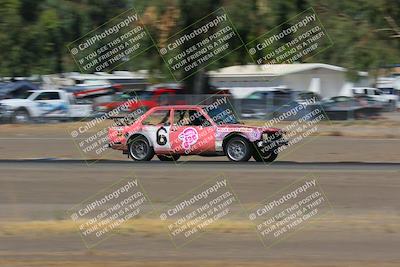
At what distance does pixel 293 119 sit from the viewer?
34406 mm

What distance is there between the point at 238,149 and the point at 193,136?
3.60 ft

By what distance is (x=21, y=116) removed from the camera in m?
37.2

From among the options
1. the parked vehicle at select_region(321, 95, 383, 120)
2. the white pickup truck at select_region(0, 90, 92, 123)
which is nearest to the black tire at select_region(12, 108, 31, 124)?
the white pickup truck at select_region(0, 90, 92, 123)

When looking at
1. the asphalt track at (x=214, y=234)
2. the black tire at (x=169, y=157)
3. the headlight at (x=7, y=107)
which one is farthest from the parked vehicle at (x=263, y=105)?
the asphalt track at (x=214, y=234)

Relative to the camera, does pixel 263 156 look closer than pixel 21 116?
Yes

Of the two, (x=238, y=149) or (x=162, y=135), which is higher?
(x=162, y=135)

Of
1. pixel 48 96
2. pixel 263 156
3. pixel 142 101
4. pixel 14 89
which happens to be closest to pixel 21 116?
pixel 48 96

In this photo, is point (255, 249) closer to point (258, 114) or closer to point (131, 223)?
point (131, 223)

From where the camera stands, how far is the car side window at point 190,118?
1950cm

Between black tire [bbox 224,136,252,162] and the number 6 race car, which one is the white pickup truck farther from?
black tire [bbox 224,136,252,162]

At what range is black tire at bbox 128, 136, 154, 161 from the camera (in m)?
19.7

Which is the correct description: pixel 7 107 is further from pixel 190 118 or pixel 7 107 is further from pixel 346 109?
pixel 190 118

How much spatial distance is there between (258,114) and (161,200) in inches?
884

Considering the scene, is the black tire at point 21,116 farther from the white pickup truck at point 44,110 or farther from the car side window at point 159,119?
the car side window at point 159,119
